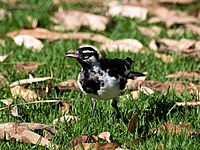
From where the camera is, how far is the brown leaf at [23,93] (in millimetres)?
5832

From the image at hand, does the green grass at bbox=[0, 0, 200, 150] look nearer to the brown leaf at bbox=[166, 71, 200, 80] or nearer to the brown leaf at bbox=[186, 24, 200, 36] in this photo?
the brown leaf at bbox=[166, 71, 200, 80]

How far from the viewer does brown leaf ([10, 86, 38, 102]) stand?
230 inches

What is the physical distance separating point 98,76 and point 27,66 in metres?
1.84

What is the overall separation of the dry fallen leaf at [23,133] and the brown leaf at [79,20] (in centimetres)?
353

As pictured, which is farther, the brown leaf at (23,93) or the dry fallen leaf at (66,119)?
the brown leaf at (23,93)

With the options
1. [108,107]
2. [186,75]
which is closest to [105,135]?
[108,107]

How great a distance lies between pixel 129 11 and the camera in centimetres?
896

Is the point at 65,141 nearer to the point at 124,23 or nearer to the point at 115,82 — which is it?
the point at 115,82

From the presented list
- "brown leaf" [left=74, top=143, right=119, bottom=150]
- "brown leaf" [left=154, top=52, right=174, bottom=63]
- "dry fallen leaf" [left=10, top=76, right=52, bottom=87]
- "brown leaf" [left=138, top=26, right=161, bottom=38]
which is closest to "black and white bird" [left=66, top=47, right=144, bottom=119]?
"brown leaf" [left=74, top=143, right=119, bottom=150]

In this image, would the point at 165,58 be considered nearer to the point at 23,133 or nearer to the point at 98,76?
the point at 98,76

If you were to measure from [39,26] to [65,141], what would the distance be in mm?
3748

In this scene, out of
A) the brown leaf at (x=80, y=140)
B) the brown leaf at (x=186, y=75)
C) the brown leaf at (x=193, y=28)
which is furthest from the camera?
the brown leaf at (x=193, y=28)

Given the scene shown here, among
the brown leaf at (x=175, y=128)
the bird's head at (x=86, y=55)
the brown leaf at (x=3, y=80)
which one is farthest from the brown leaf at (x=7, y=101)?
the brown leaf at (x=175, y=128)

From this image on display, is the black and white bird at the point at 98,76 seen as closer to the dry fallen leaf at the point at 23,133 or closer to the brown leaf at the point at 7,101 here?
the dry fallen leaf at the point at 23,133
